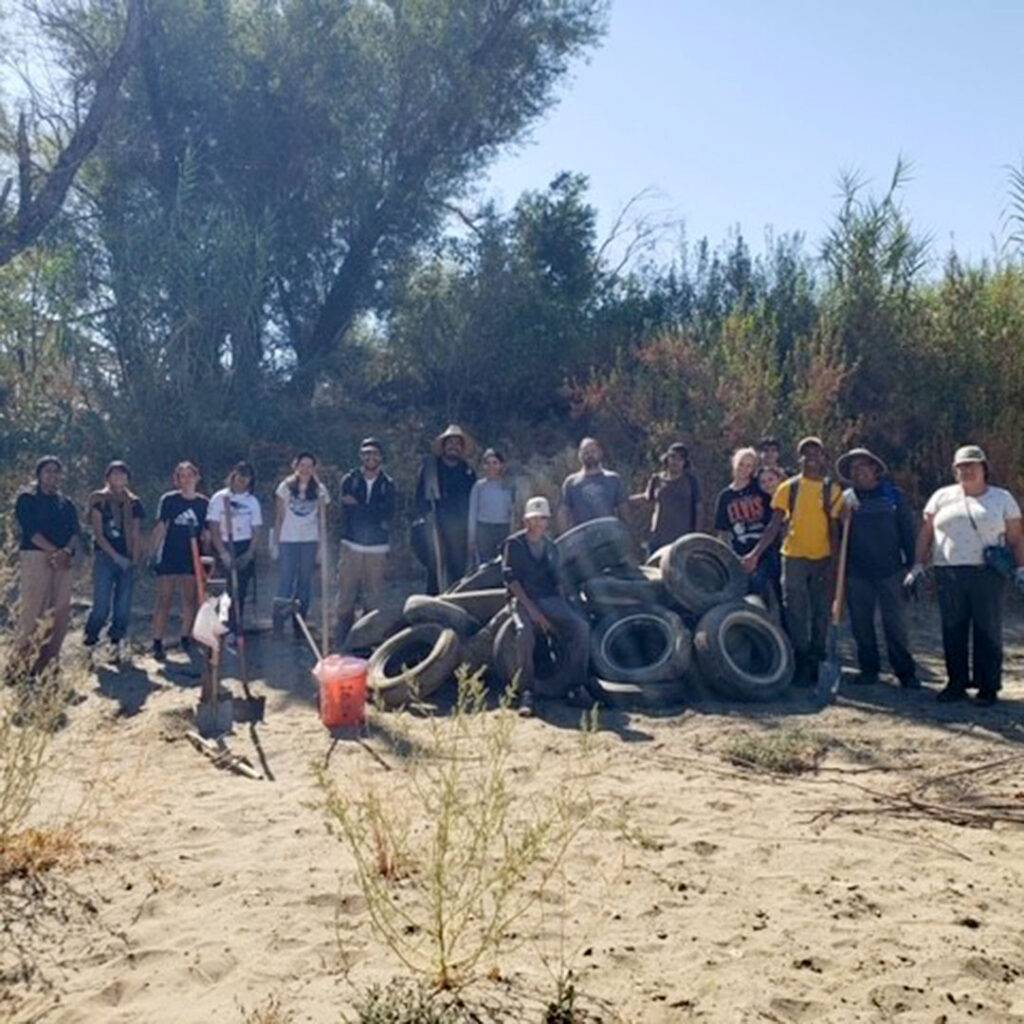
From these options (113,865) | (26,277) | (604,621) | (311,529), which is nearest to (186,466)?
(311,529)

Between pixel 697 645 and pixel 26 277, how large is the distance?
12.4m

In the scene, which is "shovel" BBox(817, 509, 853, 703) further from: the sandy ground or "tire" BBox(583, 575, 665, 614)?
"tire" BBox(583, 575, 665, 614)

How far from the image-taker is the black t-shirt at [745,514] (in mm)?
8891

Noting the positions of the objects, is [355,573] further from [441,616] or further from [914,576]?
[914,576]

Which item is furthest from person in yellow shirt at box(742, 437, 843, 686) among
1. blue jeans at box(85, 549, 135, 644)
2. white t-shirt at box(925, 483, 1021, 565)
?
blue jeans at box(85, 549, 135, 644)

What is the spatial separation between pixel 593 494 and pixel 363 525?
80.0 inches

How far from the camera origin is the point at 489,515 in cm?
989

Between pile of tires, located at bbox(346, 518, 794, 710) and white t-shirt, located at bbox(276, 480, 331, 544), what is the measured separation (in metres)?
1.10

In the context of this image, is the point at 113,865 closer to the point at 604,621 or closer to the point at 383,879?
the point at 383,879

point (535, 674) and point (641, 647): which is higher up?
point (641, 647)

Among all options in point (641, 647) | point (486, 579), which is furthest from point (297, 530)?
point (641, 647)

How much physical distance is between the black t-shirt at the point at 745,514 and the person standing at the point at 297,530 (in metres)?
3.53

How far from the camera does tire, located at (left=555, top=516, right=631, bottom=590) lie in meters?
9.01

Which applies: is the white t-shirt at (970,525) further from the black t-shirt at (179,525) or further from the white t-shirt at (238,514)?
the black t-shirt at (179,525)
